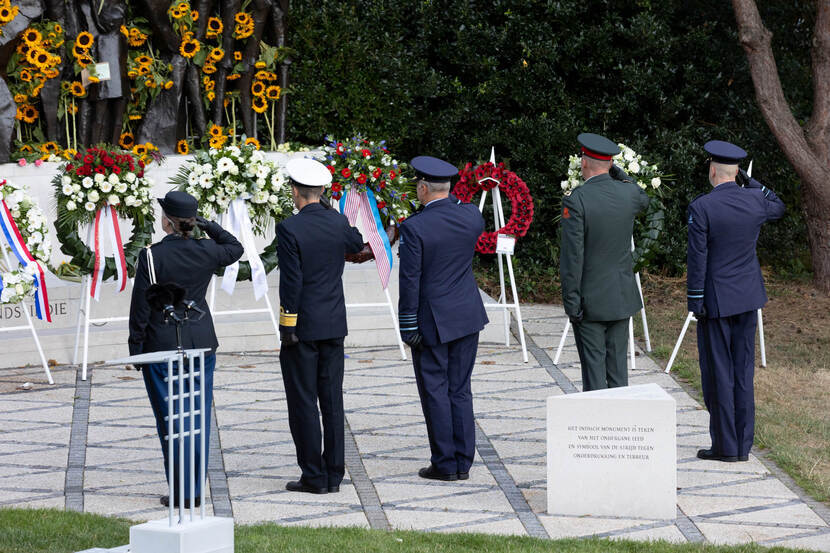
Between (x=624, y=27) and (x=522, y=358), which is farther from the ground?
(x=624, y=27)

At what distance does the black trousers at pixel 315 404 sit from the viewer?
6.49 m

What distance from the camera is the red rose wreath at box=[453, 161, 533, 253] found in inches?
389

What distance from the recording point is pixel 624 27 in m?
14.3

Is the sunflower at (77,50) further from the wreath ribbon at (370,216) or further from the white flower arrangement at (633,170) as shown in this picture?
the white flower arrangement at (633,170)

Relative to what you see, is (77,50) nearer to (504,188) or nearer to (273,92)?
(273,92)

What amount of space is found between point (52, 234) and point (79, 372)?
8.35 feet

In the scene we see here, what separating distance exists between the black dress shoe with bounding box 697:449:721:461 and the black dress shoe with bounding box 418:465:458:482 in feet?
5.17

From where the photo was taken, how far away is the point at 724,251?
7250 mm

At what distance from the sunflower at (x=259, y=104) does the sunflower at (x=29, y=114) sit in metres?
2.40

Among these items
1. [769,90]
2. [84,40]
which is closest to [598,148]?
[769,90]

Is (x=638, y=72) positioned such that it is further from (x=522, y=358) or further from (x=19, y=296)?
(x=19, y=296)

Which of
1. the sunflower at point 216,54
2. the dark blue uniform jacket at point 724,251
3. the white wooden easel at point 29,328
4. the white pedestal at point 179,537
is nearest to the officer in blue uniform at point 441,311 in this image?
the dark blue uniform jacket at point 724,251

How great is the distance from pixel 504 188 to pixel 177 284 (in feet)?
14.1

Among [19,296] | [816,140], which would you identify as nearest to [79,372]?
[19,296]
